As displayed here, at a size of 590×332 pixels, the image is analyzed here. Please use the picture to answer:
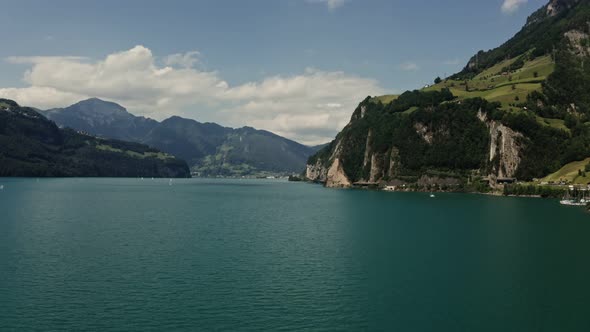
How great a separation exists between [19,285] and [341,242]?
172 feet

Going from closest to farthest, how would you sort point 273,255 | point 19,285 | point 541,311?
point 541,311 → point 19,285 → point 273,255

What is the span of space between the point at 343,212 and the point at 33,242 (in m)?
91.6

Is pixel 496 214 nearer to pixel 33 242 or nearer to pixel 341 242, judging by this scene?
pixel 341 242

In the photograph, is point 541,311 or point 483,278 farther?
point 483,278

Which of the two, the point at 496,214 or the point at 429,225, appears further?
the point at 496,214

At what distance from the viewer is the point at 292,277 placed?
5947 cm

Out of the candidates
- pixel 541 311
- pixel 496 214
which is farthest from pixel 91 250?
pixel 496 214

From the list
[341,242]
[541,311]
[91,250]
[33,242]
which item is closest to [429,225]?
[341,242]

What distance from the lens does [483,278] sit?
59969 millimetres

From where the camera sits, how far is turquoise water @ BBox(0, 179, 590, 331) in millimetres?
44031

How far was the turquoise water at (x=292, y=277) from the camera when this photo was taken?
144ft

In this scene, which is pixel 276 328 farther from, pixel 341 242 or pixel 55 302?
pixel 341 242

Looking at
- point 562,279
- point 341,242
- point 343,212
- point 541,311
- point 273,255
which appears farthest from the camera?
point 343,212

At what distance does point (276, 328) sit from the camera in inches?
1635
